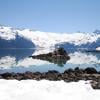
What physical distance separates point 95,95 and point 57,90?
9.27 ft

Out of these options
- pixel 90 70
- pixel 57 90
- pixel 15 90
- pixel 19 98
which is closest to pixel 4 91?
pixel 15 90

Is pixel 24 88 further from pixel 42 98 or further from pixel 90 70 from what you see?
pixel 90 70

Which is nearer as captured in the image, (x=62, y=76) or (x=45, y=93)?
(x=45, y=93)

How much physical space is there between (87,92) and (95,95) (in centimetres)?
106

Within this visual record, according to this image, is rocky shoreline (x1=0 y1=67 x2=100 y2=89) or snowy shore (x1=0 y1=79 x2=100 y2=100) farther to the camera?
rocky shoreline (x1=0 y1=67 x2=100 y2=89)

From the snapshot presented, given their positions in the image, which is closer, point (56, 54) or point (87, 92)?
point (87, 92)

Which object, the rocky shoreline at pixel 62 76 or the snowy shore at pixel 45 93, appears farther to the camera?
the rocky shoreline at pixel 62 76

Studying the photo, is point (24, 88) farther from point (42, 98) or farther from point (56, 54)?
point (56, 54)

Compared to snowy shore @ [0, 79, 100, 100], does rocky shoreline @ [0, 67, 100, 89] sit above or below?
below

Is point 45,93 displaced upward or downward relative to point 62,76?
upward

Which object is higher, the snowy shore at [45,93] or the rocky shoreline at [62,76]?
the snowy shore at [45,93]

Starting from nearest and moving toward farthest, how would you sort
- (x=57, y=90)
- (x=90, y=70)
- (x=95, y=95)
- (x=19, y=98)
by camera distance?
(x=19, y=98) → (x=95, y=95) → (x=57, y=90) → (x=90, y=70)

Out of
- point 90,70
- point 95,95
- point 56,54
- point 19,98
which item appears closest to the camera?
point 19,98

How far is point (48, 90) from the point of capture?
67.2 feet
